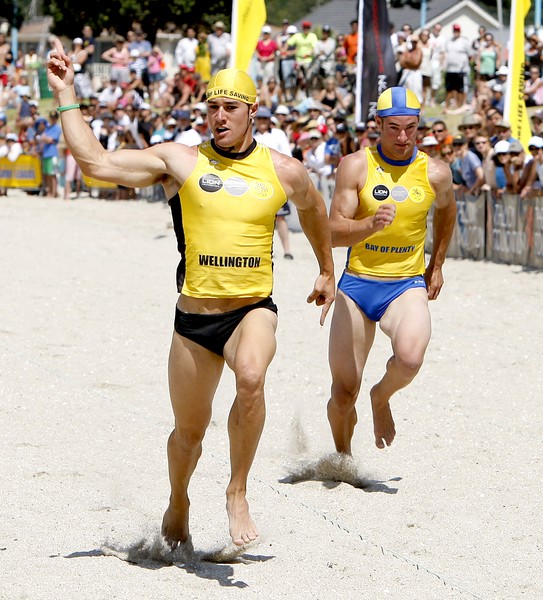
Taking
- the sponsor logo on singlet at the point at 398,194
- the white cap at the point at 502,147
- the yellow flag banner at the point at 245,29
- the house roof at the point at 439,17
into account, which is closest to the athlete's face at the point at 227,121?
the sponsor logo on singlet at the point at 398,194

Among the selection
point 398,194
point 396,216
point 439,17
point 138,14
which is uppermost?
point 439,17

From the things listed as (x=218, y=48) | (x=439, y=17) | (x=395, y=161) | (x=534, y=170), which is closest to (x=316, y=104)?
(x=218, y=48)

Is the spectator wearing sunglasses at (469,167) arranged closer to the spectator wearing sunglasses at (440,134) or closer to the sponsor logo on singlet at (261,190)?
the spectator wearing sunglasses at (440,134)

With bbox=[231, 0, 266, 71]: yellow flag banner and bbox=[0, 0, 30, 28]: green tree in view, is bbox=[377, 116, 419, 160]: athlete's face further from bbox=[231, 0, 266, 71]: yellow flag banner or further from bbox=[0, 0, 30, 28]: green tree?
bbox=[0, 0, 30, 28]: green tree

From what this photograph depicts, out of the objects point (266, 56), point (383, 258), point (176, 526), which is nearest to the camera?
point (176, 526)

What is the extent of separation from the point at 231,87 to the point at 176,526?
1.96 meters

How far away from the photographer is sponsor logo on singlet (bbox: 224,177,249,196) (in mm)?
5109

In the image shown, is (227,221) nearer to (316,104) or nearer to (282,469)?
(282,469)

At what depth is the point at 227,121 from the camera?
5.12m

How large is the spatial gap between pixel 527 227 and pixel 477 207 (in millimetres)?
1049

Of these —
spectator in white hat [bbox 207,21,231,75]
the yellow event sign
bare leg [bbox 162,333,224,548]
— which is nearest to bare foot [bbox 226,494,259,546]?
bare leg [bbox 162,333,224,548]

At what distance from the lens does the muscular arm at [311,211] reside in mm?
5266

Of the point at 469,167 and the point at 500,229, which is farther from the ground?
the point at 469,167

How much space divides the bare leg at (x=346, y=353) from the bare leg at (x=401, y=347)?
0.43 ft
